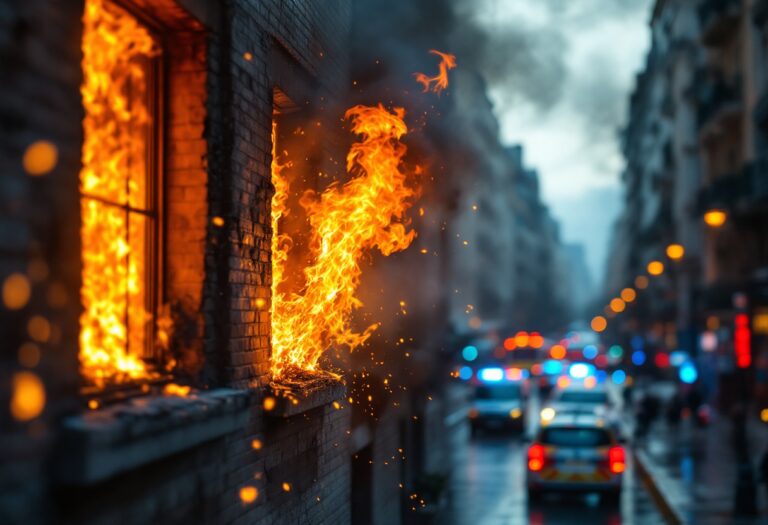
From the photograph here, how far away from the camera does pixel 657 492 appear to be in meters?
17.3

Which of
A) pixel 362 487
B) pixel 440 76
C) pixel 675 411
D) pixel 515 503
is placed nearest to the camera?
pixel 440 76

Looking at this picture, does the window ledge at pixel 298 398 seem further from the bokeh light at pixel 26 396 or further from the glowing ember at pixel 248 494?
the bokeh light at pixel 26 396

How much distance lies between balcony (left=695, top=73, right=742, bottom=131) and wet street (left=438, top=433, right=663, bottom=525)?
16127 mm

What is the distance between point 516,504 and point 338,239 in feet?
33.8

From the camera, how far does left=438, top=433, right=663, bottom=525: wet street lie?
15.4 meters

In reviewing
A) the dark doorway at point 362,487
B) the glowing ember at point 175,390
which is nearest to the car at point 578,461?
the dark doorway at point 362,487

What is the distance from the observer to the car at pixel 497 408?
94.8 ft

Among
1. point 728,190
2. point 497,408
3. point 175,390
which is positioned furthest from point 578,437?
point 728,190

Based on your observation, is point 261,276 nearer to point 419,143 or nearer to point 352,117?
point 352,117

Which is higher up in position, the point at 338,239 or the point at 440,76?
the point at 440,76

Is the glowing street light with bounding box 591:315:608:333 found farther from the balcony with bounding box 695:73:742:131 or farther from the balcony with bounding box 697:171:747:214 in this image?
the balcony with bounding box 697:171:747:214

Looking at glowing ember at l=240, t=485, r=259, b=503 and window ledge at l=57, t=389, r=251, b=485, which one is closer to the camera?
window ledge at l=57, t=389, r=251, b=485

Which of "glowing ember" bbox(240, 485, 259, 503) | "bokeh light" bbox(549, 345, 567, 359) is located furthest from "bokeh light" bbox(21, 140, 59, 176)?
"bokeh light" bbox(549, 345, 567, 359)

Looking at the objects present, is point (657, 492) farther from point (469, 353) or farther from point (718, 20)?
point (469, 353)
